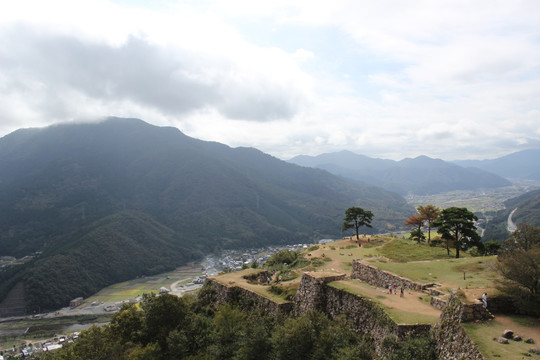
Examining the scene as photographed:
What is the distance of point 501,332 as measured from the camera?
9.97 metres

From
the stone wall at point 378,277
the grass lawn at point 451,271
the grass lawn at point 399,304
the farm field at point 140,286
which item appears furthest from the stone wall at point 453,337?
the farm field at point 140,286

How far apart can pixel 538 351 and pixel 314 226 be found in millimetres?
185666

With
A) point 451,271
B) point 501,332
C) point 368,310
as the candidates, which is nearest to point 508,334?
point 501,332

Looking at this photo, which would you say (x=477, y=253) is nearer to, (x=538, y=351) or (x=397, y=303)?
(x=397, y=303)

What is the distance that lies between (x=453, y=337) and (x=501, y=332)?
1454mm

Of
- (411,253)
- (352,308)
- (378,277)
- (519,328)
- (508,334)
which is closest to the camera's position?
(508,334)

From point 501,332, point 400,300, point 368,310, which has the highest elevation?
point 501,332

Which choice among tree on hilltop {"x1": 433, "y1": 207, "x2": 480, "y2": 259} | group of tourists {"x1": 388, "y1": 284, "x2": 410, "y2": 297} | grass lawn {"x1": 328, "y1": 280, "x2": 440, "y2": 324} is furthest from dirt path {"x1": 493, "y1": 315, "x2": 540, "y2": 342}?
tree on hilltop {"x1": 433, "y1": 207, "x2": 480, "y2": 259}

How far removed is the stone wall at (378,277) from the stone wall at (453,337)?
18.0 ft

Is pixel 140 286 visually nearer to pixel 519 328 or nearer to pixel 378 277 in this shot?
pixel 378 277

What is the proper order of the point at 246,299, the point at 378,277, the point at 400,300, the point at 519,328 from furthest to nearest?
the point at 246,299 < the point at 378,277 < the point at 400,300 < the point at 519,328

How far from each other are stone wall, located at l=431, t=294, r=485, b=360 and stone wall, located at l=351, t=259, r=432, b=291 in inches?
216

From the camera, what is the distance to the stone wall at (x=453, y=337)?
9.20 metres

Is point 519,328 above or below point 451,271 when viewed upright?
above
